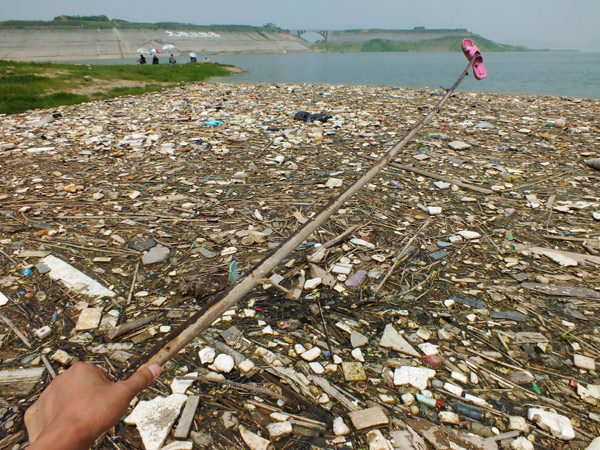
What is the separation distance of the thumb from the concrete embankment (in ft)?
213

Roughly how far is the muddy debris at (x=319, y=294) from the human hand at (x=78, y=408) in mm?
587

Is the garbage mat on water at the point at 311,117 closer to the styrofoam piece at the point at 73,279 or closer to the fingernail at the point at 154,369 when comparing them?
the styrofoam piece at the point at 73,279

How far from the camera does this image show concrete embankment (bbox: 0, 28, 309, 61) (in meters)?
54.1

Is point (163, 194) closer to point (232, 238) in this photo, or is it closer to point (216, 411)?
point (232, 238)

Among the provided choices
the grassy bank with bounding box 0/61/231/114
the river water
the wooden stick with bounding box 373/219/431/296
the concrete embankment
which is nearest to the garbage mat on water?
the wooden stick with bounding box 373/219/431/296

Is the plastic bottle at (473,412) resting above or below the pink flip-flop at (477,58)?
below

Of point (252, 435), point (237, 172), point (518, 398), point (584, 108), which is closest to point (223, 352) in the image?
point (252, 435)

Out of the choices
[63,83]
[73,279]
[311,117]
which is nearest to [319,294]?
[73,279]

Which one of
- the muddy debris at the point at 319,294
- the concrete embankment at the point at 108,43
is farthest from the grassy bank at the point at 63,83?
the concrete embankment at the point at 108,43

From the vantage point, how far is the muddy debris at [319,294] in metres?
1.54

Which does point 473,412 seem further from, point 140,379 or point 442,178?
point 442,178

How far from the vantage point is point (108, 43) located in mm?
64688

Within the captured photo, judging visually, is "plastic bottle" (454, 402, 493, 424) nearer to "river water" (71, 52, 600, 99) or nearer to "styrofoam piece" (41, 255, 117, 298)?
"styrofoam piece" (41, 255, 117, 298)

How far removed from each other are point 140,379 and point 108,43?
82378 millimetres
